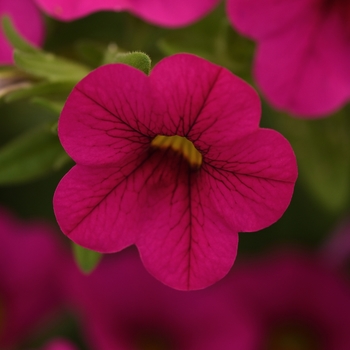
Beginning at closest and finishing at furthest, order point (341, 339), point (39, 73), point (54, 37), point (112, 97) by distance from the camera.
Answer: point (112, 97)
point (39, 73)
point (54, 37)
point (341, 339)

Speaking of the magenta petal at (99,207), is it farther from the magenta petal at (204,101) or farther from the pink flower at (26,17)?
the pink flower at (26,17)

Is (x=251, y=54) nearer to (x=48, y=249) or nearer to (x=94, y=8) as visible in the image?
(x=94, y=8)

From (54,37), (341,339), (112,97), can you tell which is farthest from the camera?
(341,339)

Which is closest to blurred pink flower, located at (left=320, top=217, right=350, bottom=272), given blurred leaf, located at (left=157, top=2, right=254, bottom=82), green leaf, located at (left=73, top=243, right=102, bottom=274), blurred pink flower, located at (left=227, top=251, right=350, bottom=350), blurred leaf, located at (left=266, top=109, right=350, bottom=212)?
blurred pink flower, located at (left=227, top=251, right=350, bottom=350)

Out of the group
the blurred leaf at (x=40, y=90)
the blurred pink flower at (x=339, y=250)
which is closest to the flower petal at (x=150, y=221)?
the blurred leaf at (x=40, y=90)

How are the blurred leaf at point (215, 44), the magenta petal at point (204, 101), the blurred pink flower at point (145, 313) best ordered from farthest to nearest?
the blurred pink flower at point (145, 313) → the blurred leaf at point (215, 44) → the magenta petal at point (204, 101)

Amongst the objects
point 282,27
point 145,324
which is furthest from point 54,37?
point 145,324

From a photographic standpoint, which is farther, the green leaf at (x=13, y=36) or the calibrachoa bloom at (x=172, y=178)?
the green leaf at (x=13, y=36)
